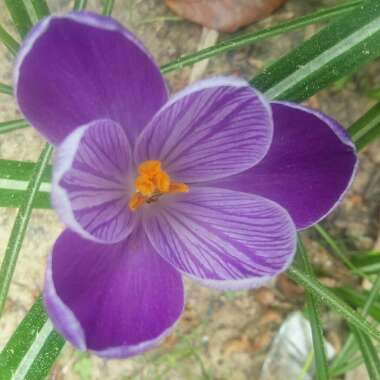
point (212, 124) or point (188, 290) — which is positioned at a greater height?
point (212, 124)

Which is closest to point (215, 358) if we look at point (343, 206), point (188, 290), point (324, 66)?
point (188, 290)

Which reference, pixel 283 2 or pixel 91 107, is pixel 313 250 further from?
pixel 91 107

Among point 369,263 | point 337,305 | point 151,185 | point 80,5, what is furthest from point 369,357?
point 80,5

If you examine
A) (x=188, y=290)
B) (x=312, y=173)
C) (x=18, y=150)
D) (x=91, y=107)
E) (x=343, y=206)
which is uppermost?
(x=91, y=107)

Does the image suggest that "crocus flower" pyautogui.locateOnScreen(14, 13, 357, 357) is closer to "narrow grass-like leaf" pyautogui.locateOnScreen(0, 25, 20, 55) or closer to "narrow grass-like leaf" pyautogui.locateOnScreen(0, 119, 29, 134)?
"narrow grass-like leaf" pyautogui.locateOnScreen(0, 119, 29, 134)

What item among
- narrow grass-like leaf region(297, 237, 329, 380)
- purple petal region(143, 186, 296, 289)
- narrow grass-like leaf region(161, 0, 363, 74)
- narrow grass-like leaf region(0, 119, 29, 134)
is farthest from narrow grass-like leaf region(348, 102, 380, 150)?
narrow grass-like leaf region(0, 119, 29, 134)

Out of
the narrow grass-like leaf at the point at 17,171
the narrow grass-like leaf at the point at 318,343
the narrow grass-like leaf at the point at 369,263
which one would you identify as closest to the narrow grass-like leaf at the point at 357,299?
the narrow grass-like leaf at the point at 369,263
